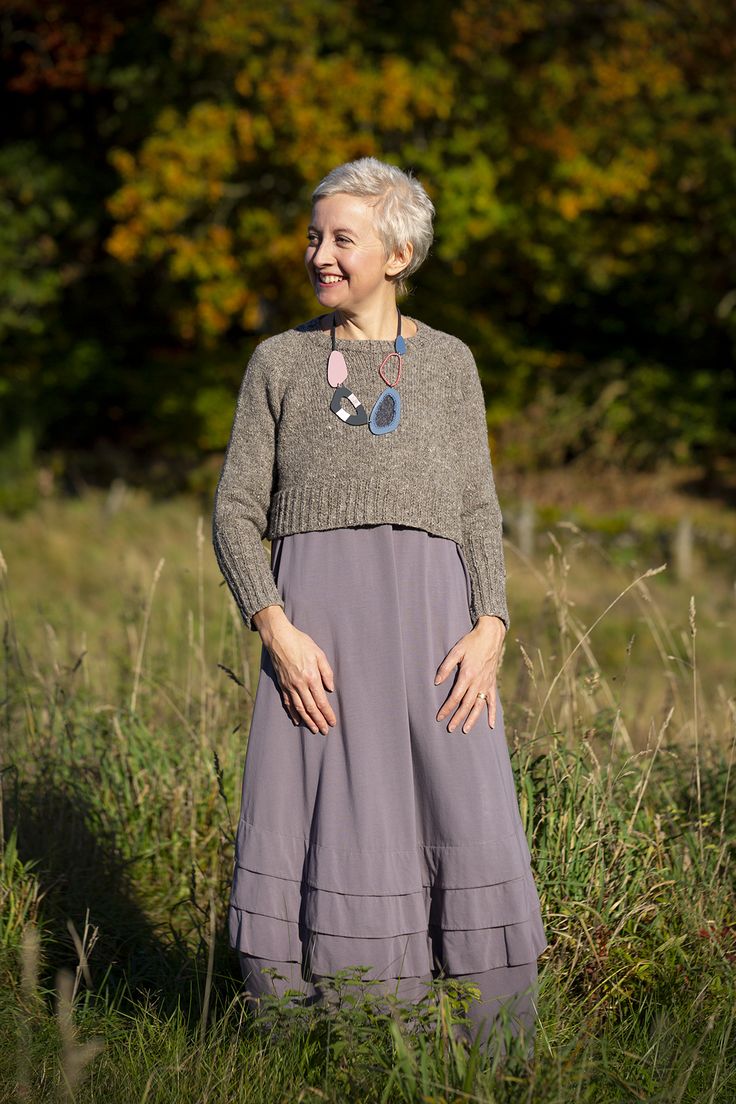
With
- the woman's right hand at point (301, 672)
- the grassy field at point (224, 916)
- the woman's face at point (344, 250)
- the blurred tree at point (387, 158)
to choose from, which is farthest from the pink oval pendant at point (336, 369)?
the blurred tree at point (387, 158)

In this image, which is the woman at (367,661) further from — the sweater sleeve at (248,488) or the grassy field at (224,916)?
the grassy field at (224,916)

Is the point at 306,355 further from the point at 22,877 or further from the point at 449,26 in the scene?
the point at 449,26

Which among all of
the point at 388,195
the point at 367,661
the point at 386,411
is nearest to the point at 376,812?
the point at 367,661

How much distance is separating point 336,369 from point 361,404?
9 centimetres

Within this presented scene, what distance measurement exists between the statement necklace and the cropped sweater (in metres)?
0.01

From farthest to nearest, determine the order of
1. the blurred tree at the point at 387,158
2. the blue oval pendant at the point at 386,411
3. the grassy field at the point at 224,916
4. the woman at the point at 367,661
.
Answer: the blurred tree at the point at 387,158, the blue oval pendant at the point at 386,411, the woman at the point at 367,661, the grassy field at the point at 224,916

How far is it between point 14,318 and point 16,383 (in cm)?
117

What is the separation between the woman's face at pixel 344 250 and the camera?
95.3 inches

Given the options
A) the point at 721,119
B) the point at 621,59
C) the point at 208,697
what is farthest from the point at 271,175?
the point at 208,697

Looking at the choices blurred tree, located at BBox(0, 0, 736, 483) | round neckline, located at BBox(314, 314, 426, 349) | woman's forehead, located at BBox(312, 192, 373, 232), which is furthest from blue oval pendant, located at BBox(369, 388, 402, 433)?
blurred tree, located at BBox(0, 0, 736, 483)

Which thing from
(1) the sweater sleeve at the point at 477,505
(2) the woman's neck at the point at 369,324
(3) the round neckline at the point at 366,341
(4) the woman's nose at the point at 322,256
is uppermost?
(4) the woman's nose at the point at 322,256

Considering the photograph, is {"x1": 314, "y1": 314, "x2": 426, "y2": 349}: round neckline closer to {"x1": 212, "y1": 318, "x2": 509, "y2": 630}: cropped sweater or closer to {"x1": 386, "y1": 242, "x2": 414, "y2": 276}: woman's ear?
{"x1": 212, "y1": 318, "x2": 509, "y2": 630}: cropped sweater

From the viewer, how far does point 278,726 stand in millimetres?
2396

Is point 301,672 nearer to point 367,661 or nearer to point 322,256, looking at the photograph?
point 367,661
